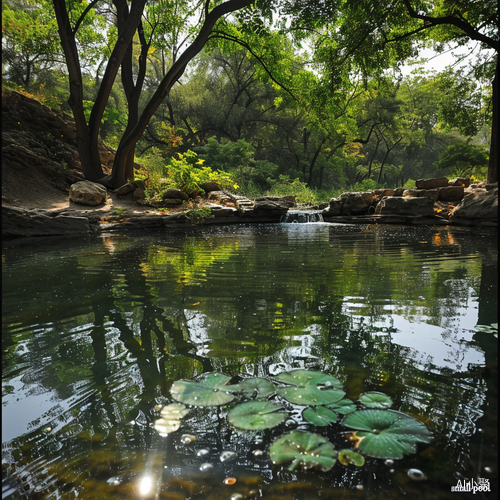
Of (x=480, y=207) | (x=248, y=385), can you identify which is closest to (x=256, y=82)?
(x=480, y=207)

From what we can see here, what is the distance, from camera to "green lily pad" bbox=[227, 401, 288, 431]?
1.66m

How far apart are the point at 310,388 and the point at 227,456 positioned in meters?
0.61

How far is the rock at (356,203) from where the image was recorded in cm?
1366

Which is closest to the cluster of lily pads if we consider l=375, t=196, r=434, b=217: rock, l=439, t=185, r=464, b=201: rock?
l=375, t=196, r=434, b=217: rock

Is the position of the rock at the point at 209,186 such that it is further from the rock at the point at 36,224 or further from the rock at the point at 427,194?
the rock at the point at 427,194

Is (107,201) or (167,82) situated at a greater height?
(167,82)

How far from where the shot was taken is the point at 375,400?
1.81m

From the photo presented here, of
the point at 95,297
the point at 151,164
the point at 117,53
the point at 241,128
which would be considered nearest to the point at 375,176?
the point at 241,128

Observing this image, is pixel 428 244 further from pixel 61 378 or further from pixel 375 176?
pixel 375 176

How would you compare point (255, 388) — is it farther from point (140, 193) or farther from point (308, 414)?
point (140, 193)

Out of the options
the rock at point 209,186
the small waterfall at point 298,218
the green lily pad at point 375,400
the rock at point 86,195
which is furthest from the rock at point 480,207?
the rock at point 86,195

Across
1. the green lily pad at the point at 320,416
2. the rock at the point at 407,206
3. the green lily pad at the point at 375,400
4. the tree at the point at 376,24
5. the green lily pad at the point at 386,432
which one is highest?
the tree at the point at 376,24

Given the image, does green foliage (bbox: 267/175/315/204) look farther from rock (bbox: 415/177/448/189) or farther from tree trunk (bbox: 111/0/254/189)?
tree trunk (bbox: 111/0/254/189)

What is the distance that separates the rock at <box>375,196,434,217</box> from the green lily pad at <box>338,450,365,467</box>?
11395 mm
